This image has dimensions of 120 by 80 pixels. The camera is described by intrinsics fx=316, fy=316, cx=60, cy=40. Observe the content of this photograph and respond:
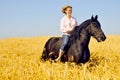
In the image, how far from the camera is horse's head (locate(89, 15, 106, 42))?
992 centimetres

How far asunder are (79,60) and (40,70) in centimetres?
459

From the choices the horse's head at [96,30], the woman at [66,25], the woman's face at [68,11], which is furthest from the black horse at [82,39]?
the woman's face at [68,11]

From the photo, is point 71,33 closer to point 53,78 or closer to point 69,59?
point 69,59

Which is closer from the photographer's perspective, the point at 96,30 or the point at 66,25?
the point at 96,30

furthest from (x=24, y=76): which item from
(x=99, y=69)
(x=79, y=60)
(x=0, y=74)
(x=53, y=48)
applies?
(x=53, y=48)

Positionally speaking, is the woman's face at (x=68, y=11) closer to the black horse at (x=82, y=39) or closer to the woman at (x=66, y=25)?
the woman at (x=66, y=25)

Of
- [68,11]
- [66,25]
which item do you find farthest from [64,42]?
[68,11]

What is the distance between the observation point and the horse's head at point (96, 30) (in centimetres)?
992

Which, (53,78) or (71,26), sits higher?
(71,26)

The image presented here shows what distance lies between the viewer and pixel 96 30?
10078 mm

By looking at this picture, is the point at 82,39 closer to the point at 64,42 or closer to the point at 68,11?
the point at 64,42

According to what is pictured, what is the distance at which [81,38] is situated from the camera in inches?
409

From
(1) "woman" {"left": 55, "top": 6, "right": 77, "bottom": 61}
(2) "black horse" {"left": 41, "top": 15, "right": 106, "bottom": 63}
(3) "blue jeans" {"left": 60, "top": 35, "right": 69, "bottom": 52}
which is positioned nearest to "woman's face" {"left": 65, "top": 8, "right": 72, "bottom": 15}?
(1) "woman" {"left": 55, "top": 6, "right": 77, "bottom": 61}

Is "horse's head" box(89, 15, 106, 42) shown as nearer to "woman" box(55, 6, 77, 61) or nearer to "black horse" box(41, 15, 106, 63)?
"black horse" box(41, 15, 106, 63)
